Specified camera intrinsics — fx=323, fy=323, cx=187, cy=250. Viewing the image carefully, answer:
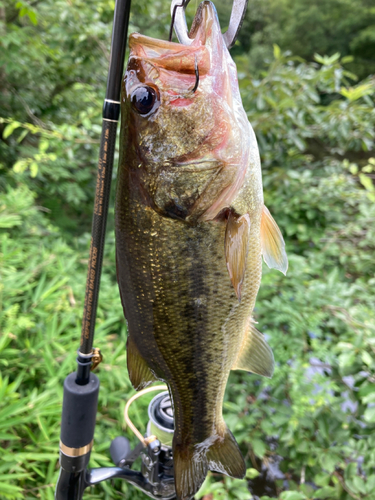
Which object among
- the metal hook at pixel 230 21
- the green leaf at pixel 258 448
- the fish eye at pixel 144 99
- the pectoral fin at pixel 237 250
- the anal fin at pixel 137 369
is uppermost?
the metal hook at pixel 230 21

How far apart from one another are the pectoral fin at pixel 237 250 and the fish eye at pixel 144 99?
0.28m

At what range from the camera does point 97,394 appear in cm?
78

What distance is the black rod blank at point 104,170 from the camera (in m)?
0.55

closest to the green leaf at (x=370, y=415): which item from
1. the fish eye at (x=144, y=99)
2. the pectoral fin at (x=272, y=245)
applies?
the pectoral fin at (x=272, y=245)

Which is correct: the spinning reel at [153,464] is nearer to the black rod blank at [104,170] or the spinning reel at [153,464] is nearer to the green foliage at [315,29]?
the black rod blank at [104,170]

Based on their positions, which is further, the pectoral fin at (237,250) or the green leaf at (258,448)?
the green leaf at (258,448)

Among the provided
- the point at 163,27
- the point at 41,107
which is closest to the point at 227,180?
the point at 163,27

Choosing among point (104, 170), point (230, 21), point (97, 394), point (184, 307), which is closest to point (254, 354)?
point (184, 307)

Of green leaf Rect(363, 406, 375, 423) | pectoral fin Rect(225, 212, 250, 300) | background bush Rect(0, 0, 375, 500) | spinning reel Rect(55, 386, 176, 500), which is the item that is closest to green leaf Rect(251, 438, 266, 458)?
background bush Rect(0, 0, 375, 500)

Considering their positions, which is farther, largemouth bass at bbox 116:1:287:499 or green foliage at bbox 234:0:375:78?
green foliage at bbox 234:0:375:78

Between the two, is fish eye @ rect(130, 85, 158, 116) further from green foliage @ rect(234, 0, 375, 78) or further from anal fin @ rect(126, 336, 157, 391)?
green foliage @ rect(234, 0, 375, 78)

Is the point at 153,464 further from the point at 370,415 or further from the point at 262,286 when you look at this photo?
the point at 262,286

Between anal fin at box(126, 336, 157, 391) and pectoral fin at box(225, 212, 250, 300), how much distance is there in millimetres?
275

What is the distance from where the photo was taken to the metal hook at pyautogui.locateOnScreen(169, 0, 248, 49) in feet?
1.72
